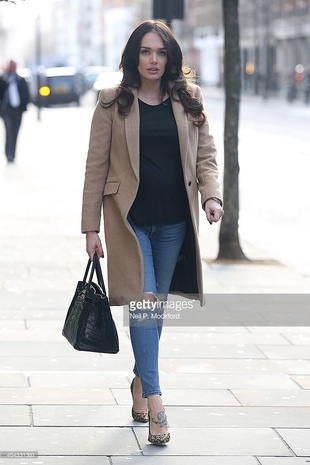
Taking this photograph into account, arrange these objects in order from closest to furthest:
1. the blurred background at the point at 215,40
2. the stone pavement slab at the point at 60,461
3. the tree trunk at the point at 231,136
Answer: the stone pavement slab at the point at 60,461 → the tree trunk at the point at 231,136 → the blurred background at the point at 215,40

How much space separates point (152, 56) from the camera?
5.49 meters

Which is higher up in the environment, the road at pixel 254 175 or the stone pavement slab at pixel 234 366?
the stone pavement slab at pixel 234 366

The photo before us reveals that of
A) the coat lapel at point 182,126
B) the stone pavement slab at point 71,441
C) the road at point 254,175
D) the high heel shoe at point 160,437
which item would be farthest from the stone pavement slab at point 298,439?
the road at point 254,175

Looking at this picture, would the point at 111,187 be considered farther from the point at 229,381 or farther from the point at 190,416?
the point at 229,381

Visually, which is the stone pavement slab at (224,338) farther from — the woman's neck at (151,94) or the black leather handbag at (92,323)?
the woman's neck at (151,94)

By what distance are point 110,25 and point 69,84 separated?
10815cm

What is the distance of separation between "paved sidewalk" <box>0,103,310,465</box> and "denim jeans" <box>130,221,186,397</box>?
26 cm

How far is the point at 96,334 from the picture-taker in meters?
5.46

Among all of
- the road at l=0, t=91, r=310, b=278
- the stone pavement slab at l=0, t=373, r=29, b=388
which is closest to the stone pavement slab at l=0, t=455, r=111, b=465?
the stone pavement slab at l=0, t=373, r=29, b=388

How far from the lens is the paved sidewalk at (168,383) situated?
530 centimetres

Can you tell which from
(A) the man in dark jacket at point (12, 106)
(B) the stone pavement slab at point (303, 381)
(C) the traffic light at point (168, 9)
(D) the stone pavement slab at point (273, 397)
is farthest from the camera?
(A) the man in dark jacket at point (12, 106)

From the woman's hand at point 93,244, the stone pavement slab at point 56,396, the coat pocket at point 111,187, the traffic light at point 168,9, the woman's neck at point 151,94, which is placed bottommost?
the stone pavement slab at point 56,396

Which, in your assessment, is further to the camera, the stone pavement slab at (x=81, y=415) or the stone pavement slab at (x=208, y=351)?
the stone pavement slab at (x=208, y=351)

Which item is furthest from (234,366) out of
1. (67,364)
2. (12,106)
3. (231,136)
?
(12,106)
